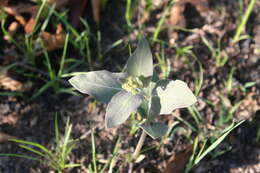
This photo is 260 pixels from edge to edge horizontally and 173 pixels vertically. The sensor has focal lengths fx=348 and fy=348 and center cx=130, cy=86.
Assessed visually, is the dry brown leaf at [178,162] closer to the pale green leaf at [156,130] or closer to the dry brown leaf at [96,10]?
the pale green leaf at [156,130]

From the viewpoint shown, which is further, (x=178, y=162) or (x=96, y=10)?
(x=96, y=10)

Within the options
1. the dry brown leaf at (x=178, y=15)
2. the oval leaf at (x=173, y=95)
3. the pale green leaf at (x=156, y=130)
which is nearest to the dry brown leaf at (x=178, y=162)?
the pale green leaf at (x=156, y=130)

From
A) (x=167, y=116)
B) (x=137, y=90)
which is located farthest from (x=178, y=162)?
(x=137, y=90)

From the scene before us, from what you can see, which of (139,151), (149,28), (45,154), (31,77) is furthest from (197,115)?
(31,77)

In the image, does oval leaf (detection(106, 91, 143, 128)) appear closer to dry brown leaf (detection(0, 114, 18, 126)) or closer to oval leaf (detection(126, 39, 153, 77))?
oval leaf (detection(126, 39, 153, 77))

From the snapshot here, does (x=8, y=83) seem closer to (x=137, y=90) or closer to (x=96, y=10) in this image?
(x=96, y=10)
